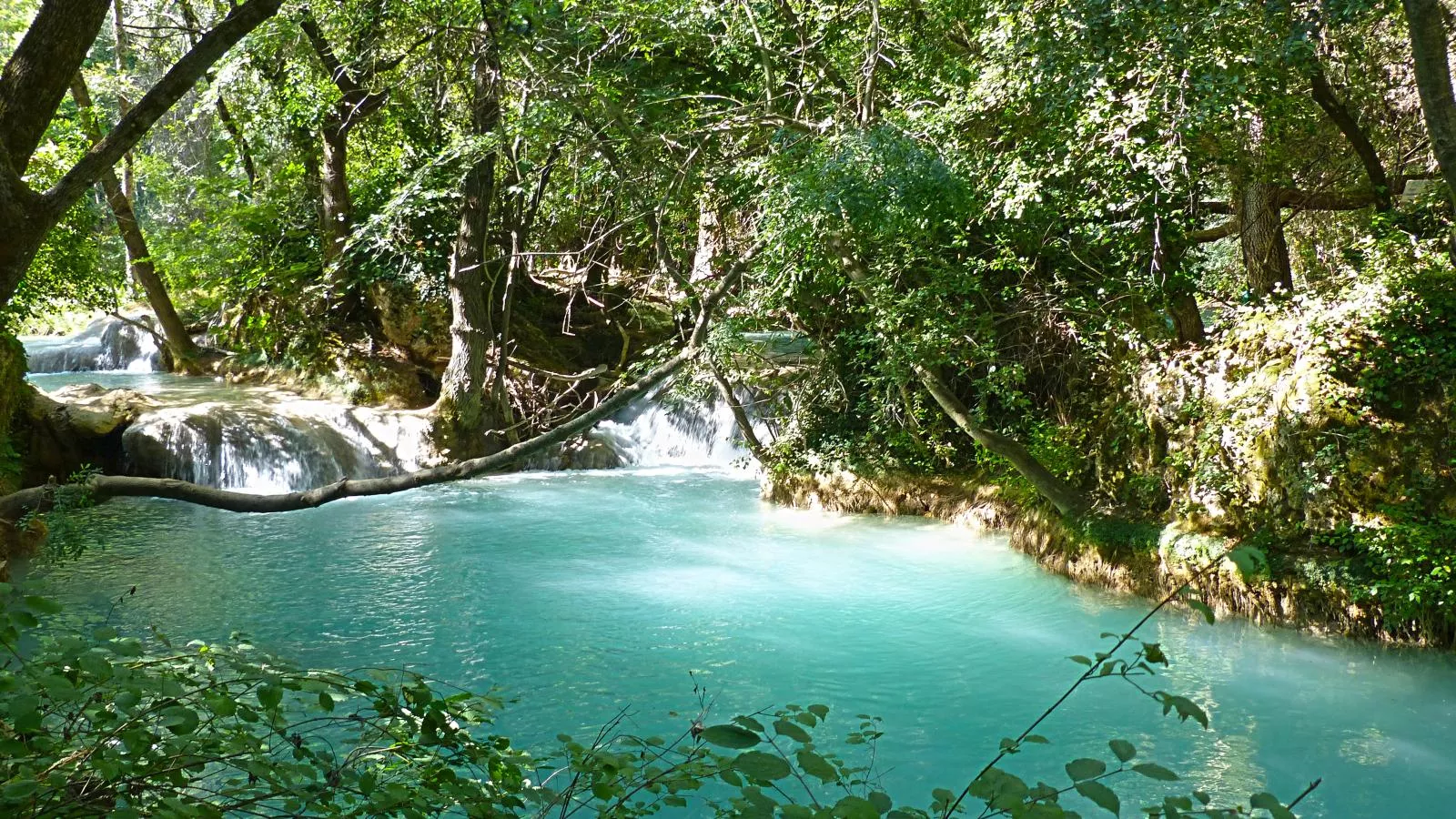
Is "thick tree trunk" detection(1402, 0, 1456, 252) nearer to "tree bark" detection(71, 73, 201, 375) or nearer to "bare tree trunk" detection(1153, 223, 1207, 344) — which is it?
"bare tree trunk" detection(1153, 223, 1207, 344)

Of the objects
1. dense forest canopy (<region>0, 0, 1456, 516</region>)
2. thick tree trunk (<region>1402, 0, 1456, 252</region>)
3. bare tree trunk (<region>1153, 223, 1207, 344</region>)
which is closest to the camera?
thick tree trunk (<region>1402, 0, 1456, 252</region>)

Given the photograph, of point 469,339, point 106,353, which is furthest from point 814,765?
point 106,353

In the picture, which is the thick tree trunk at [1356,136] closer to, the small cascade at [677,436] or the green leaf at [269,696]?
the small cascade at [677,436]

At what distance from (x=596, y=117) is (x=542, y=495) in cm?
526

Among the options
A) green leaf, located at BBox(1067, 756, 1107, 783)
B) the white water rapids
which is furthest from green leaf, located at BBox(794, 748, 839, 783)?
the white water rapids

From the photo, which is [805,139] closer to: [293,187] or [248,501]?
[248,501]

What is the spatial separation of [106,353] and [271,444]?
1147cm

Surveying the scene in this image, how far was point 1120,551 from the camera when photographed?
8.50 m

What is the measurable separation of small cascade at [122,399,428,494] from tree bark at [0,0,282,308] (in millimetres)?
9801

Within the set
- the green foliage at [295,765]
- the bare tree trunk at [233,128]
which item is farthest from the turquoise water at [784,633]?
the bare tree trunk at [233,128]

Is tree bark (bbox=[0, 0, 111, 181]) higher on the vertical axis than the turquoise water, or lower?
higher

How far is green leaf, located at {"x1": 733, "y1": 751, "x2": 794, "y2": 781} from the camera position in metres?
2.08

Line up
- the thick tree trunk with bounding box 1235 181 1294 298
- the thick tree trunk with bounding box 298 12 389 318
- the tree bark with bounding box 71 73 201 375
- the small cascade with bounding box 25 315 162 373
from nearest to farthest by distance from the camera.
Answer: the thick tree trunk with bounding box 1235 181 1294 298, the thick tree trunk with bounding box 298 12 389 318, the tree bark with bounding box 71 73 201 375, the small cascade with bounding box 25 315 162 373

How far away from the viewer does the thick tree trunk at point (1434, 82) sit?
12.3ft
